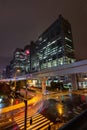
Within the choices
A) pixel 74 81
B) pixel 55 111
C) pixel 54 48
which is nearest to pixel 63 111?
pixel 55 111

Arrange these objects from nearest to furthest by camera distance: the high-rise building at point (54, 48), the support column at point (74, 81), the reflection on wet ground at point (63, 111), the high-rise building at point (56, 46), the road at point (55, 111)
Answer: the road at point (55, 111)
the reflection on wet ground at point (63, 111)
the support column at point (74, 81)
the high-rise building at point (56, 46)
the high-rise building at point (54, 48)

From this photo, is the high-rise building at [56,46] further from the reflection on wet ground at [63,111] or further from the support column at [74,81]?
the reflection on wet ground at [63,111]

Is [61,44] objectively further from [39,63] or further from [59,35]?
[39,63]

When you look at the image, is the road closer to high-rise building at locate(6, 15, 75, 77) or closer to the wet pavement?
the wet pavement

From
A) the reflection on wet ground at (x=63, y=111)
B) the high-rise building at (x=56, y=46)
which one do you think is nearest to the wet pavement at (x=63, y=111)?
the reflection on wet ground at (x=63, y=111)

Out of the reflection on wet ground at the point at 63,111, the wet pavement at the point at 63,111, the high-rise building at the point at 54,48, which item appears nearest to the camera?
the wet pavement at the point at 63,111

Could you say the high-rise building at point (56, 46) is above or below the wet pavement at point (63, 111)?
above

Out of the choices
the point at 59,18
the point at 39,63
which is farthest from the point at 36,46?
the point at 59,18

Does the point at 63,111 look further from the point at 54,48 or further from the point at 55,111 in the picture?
the point at 54,48

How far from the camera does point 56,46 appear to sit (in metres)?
109

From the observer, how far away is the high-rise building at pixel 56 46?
105m

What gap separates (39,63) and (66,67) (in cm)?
9100

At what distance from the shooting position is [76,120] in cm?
447

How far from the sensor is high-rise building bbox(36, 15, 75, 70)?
105 metres
